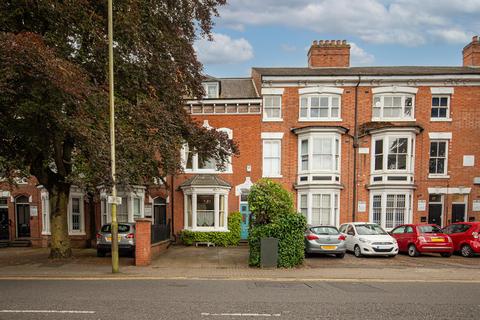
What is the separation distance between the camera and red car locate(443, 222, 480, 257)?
14.0 meters

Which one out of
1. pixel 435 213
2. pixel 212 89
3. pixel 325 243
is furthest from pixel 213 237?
pixel 435 213

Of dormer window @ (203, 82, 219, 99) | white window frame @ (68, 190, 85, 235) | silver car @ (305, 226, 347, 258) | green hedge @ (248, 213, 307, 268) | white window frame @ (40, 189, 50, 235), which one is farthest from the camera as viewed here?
dormer window @ (203, 82, 219, 99)

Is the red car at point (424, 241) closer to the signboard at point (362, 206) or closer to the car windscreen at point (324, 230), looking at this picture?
the car windscreen at point (324, 230)

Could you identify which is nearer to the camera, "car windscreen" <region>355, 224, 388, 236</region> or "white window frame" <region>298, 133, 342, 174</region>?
"car windscreen" <region>355, 224, 388, 236</region>

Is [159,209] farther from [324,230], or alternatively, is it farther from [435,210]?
[435,210]

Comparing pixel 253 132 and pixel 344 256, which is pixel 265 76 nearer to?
pixel 253 132

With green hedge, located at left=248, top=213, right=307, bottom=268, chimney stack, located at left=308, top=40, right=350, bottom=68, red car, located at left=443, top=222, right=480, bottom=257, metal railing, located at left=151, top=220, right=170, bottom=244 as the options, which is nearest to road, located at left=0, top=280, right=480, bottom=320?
green hedge, located at left=248, top=213, right=307, bottom=268

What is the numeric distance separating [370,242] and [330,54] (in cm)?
1299

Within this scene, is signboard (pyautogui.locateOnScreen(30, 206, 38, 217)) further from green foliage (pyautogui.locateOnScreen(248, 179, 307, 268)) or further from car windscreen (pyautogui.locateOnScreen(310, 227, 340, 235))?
car windscreen (pyautogui.locateOnScreen(310, 227, 340, 235))

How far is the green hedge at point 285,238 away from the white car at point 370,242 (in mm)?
3771

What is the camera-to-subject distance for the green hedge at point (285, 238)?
37.8ft

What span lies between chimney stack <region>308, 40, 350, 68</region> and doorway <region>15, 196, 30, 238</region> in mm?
19921

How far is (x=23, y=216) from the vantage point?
20.5 metres

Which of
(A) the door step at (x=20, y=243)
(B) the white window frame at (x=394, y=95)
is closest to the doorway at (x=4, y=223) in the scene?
(A) the door step at (x=20, y=243)
